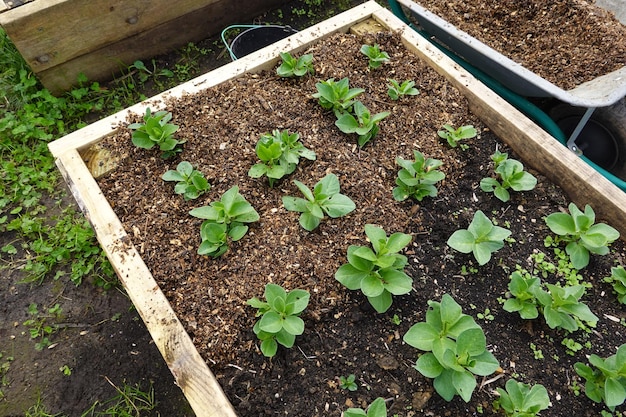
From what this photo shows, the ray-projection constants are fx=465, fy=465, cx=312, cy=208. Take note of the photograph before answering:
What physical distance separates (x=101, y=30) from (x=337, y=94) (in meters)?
1.52

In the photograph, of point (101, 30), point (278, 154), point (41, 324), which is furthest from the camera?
point (101, 30)

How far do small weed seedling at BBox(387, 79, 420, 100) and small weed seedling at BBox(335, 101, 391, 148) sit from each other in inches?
6.4

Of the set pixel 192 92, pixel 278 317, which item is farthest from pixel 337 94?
pixel 278 317

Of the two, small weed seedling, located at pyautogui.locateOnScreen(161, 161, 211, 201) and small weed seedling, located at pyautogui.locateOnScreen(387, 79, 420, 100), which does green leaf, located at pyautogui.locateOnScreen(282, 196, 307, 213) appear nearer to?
small weed seedling, located at pyautogui.locateOnScreen(161, 161, 211, 201)

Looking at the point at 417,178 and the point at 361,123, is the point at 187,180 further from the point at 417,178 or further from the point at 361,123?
the point at 417,178

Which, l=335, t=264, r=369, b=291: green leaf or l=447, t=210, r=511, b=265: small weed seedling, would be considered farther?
l=447, t=210, r=511, b=265: small weed seedling

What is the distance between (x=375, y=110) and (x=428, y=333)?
0.96m

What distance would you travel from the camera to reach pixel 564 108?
2.29 meters

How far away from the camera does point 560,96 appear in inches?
72.8

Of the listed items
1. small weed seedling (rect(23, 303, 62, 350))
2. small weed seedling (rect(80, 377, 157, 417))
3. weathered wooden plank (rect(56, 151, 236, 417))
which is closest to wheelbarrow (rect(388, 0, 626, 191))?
weathered wooden plank (rect(56, 151, 236, 417))

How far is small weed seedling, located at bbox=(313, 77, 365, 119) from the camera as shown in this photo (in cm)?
180

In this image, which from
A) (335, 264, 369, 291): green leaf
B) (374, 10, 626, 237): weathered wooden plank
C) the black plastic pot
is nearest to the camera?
(335, 264, 369, 291): green leaf

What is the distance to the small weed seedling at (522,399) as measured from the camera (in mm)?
1234

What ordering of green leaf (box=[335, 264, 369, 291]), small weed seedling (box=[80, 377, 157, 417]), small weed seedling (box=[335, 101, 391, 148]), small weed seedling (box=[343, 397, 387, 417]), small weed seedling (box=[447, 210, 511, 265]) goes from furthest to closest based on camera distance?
small weed seedling (box=[80, 377, 157, 417]) → small weed seedling (box=[335, 101, 391, 148]) → small weed seedling (box=[447, 210, 511, 265]) → green leaf (box=[335, 264, 369, 291]) → small weed seedling (box=[343, 397, 387, 417])
